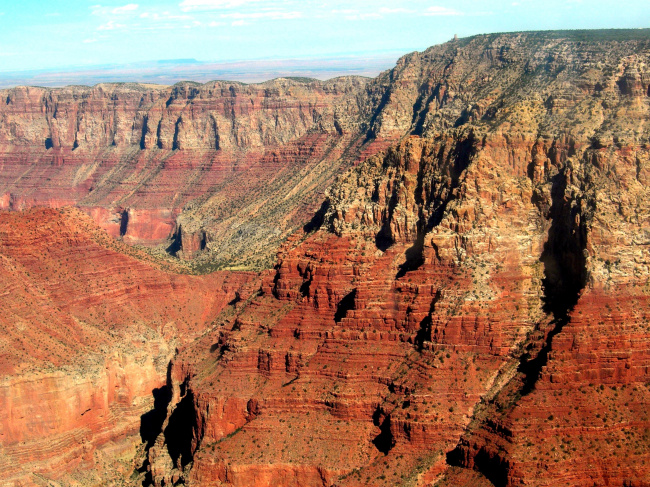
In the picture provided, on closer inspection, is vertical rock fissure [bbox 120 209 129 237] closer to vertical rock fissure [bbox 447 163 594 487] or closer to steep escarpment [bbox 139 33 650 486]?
steep escarpment [bbox 139 33 650 486]

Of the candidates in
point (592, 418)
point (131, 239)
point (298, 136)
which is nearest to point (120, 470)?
point (592, 418)

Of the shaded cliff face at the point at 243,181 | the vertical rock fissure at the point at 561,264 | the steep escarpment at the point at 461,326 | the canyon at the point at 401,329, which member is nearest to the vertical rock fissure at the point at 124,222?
the shaded cliff face at the point at 243,181

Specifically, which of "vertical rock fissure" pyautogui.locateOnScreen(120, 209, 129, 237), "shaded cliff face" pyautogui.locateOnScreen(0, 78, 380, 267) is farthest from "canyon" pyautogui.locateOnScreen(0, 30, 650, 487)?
"vertical rock fissure" pyautogui.locateOnScreen(120, 209, 129, 237)

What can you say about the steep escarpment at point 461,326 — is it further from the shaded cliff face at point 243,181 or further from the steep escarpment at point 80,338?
the shaded cliff face at point 243,181

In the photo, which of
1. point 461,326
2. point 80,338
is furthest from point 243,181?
point 461,326

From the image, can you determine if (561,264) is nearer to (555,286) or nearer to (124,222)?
(555,286)

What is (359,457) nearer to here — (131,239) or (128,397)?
(128,397)
